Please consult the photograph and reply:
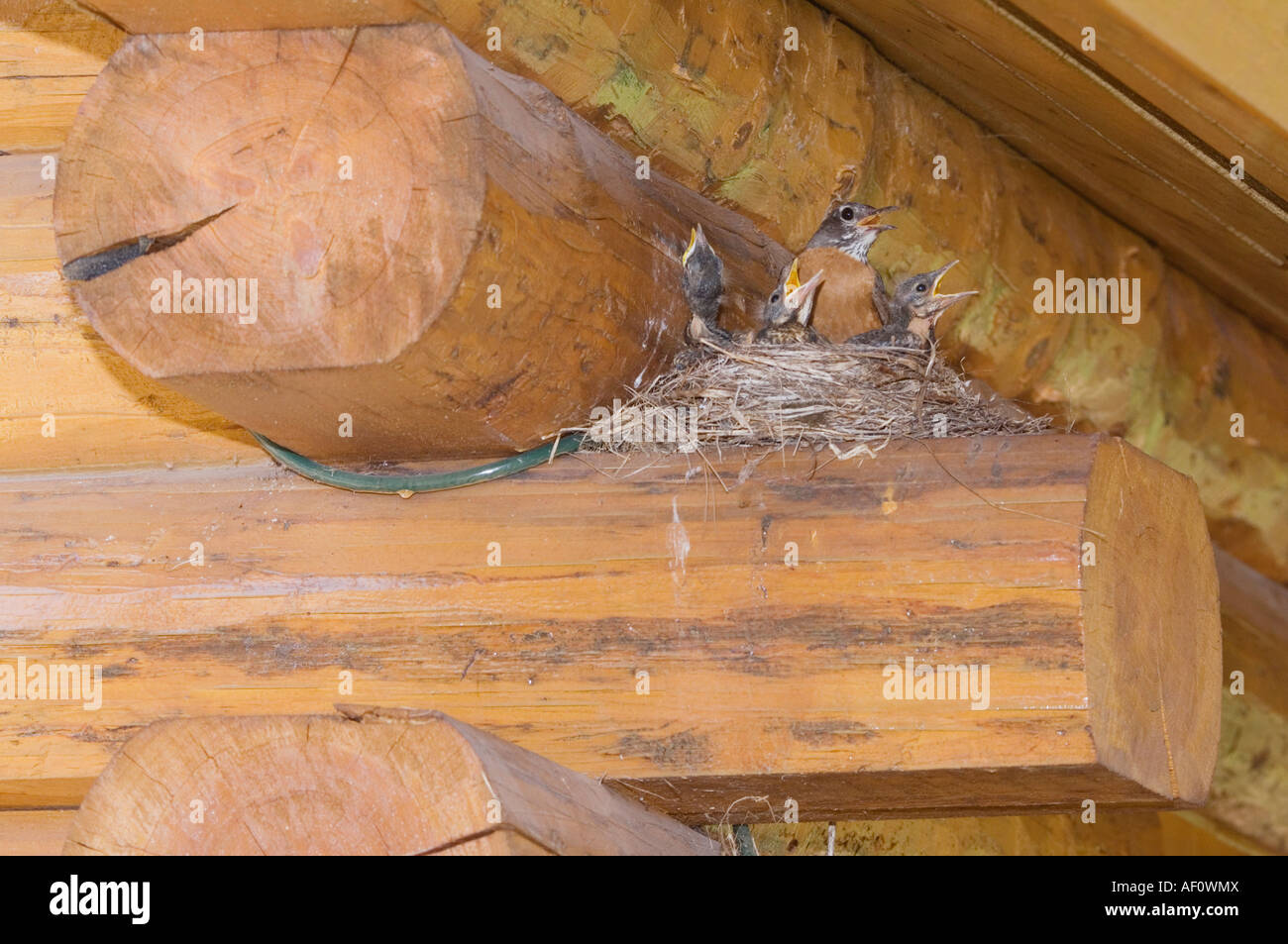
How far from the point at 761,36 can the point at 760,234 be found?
337 mm

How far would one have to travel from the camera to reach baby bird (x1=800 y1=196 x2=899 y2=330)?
2.92 metres

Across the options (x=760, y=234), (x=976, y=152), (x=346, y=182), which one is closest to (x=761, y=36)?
(x=760, y=234)

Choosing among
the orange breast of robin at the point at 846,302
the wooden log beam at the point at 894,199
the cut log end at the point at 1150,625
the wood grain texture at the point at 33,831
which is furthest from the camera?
the orange breast of robin at the point at 846,302

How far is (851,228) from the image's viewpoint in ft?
9.99

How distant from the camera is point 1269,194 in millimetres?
2412

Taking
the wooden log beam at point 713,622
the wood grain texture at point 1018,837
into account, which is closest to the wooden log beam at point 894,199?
the wooden log beam at point 713,622

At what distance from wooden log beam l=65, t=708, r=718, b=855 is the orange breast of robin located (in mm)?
1718

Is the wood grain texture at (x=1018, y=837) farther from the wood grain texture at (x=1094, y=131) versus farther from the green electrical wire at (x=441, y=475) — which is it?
the wood grain texture at (x=1094, y=131)

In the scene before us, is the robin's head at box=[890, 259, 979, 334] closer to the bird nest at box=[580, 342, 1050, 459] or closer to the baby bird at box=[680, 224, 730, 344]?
the bird nest at box=[580, 342, 1050, 459]

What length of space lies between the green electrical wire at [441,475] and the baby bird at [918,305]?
2.79ft

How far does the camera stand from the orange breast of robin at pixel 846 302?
3.35m

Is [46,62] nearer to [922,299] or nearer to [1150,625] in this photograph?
[922,299]

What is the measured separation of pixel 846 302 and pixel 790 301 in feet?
1.64

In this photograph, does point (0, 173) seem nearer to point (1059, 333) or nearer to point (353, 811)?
point (353, 811)
